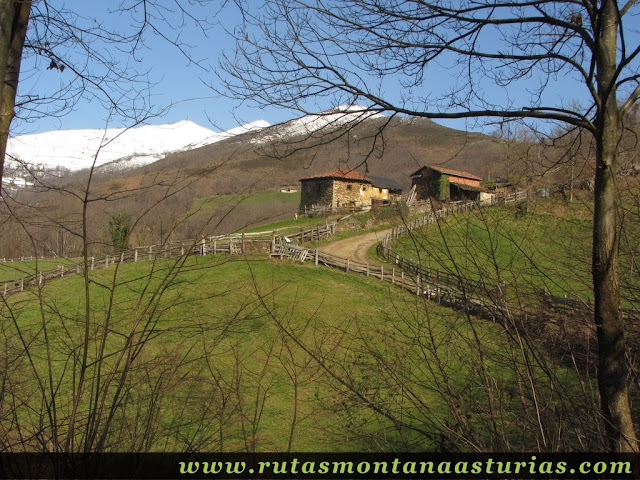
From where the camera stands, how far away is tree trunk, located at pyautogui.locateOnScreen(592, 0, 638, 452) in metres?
2.93

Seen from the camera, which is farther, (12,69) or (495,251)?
(495,251)

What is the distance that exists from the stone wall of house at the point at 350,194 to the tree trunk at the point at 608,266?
1428 inches

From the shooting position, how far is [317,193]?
4184cm

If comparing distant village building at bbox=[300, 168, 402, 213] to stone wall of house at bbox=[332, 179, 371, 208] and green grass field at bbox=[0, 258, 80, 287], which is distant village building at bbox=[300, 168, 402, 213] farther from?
green grass field at bbox=[0, 258, 80, 287]

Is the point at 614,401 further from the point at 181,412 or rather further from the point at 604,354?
the point at 181,412

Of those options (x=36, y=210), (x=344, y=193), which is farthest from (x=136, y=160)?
(x=344, y=193)

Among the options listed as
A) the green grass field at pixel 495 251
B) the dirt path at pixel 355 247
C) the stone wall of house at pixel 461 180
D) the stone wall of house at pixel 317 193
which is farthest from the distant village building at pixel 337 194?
the green grass field at pixel 495 251

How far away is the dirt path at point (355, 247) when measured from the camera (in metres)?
26.9

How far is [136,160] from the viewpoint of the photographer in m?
3.38

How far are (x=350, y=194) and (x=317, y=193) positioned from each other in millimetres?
2738

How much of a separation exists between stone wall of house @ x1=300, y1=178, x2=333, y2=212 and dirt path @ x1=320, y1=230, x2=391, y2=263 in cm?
821

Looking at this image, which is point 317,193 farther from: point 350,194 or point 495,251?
point 495,251

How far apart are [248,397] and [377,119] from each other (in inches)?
216

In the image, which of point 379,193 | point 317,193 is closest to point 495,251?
point 317,193
